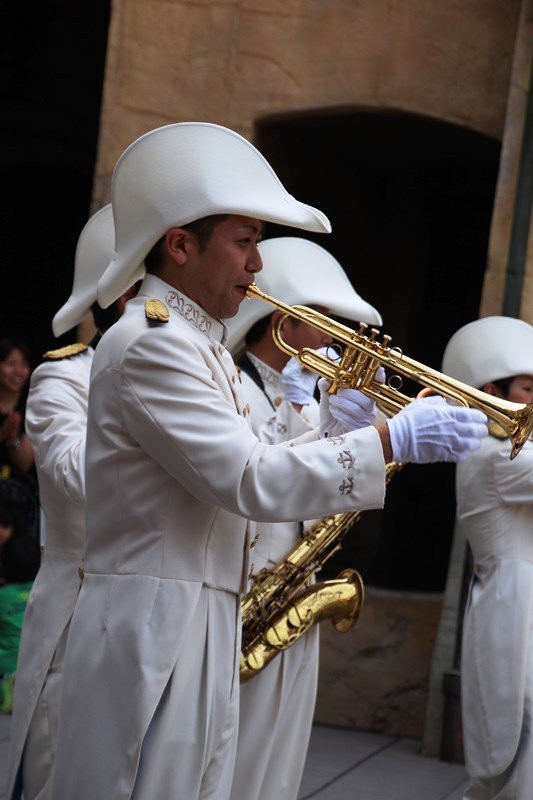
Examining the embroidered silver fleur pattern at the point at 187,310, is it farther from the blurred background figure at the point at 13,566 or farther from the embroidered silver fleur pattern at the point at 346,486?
the blurred background figure at the point at 13,566

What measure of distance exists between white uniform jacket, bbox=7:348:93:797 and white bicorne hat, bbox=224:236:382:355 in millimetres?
805

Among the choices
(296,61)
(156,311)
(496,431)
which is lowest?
(496,431)

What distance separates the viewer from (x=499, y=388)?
539cm

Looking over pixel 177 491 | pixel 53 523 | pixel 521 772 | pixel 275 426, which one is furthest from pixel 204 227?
pixel 521 772

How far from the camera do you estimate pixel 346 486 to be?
3041 mm

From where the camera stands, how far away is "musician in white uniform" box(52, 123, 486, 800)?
9.86 ft

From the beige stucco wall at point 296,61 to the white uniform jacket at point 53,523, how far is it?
3149 mm

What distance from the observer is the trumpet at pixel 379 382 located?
135 inches

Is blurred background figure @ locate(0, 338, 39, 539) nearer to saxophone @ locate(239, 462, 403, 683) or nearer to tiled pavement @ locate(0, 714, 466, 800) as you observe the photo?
tiled pavement @ locate(0, 714, 466, 800)

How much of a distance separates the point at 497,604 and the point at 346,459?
95.5 inches

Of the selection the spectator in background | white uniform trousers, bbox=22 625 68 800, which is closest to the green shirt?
the spectator in background

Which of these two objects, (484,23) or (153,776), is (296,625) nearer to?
(153,776)

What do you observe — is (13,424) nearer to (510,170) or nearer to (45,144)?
(510,170)

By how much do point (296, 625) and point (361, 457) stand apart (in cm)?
190
